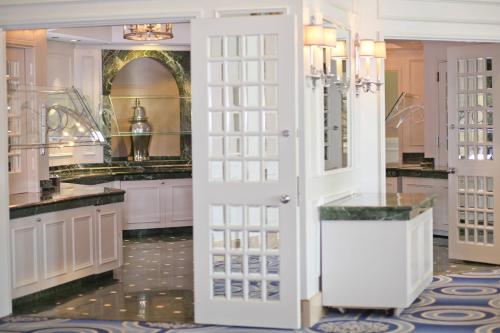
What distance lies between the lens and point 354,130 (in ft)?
25.4

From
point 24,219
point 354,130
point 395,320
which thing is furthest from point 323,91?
point 24,219

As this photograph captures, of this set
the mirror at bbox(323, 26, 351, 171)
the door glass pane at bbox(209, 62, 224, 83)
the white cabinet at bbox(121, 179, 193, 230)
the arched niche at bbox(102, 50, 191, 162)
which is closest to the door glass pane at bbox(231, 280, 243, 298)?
the mirror at bbox(323, 26, 351, 171)

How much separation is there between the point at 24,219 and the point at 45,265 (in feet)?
1.71

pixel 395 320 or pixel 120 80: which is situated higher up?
pixel 120 80

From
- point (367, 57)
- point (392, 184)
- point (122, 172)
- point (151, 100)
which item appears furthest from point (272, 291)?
point (151, 100)

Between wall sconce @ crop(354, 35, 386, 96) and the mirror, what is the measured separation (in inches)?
5.5

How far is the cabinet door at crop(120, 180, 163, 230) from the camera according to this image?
467 inches

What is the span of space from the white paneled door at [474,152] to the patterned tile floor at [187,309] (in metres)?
0.25

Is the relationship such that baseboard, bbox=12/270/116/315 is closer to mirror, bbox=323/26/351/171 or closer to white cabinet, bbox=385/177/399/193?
mirror, bbox=323/26/351/171

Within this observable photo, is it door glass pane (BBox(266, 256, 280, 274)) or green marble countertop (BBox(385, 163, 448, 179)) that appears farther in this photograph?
green marble countertop (BBox(385, 163, 448, 179))

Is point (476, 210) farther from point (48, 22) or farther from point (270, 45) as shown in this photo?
point (48, 22)

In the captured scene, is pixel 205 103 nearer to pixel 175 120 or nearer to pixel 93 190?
pixel 93 190

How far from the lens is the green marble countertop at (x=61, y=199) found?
747 centimetres

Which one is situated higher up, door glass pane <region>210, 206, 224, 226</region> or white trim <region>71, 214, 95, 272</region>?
door glass pane <region>210, 206, 224, 226</region>
